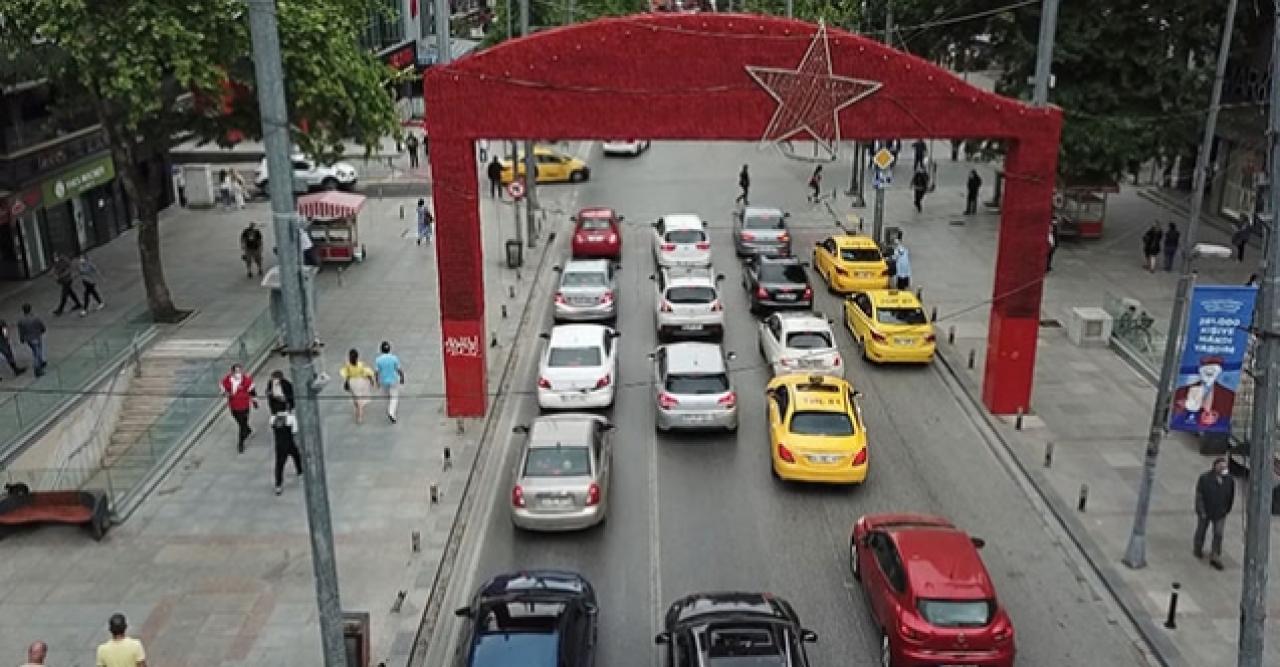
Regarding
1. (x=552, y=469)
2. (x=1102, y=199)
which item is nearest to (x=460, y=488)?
(x=552, y=469)

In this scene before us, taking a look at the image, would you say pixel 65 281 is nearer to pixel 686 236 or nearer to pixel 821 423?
pixel 686 236

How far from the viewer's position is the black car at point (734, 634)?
12.7 metres

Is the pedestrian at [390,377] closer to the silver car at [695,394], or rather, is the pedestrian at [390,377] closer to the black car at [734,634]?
the silver car at [695,394]

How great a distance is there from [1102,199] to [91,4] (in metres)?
28.7

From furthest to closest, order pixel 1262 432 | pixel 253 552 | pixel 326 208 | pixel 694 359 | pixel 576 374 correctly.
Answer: pixel 326 208
pixel 576 374
pixel 694 359
pixel 253 552
pixel 1262 432

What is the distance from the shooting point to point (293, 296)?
34.5ft

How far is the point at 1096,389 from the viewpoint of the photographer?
23.8 metres

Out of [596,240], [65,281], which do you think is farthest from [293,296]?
[596,240]

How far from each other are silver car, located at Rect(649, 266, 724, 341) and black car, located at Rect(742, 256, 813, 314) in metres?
1.65

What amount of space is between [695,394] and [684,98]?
213 inches

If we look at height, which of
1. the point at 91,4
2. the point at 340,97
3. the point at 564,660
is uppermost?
the point at 91,4

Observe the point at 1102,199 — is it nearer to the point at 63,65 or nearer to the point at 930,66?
the point at 930,66

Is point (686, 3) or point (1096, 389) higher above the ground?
point (686, 3)

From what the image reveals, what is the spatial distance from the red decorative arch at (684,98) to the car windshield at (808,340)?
4559 millimetres
